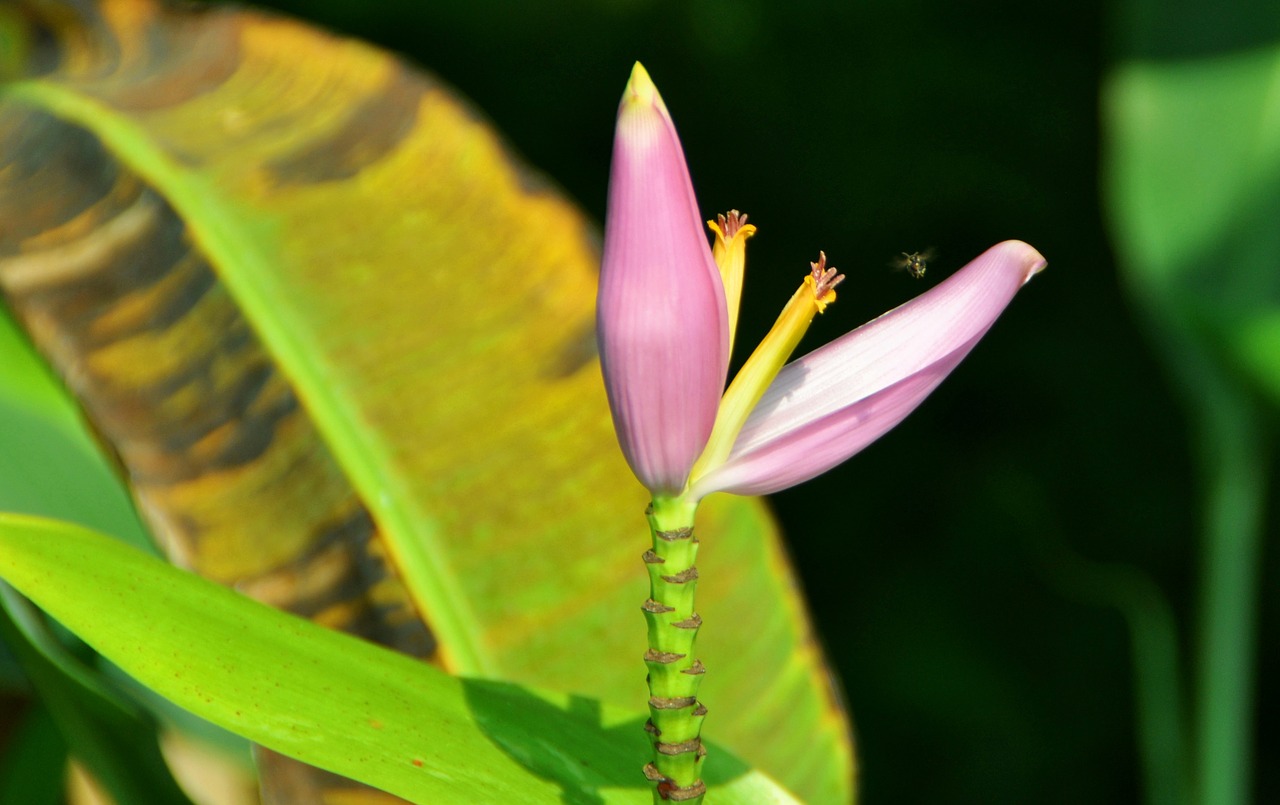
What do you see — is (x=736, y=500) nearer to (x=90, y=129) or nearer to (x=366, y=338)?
(x=366, y=338)

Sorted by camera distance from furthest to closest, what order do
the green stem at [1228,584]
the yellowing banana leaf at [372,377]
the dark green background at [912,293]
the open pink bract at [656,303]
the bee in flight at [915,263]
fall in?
the dark green background at [912,293] → the green stem at [1228,584] → the yellowing banana leaf at [372,377] → the bee in flight at [915,263] → the open pink bract at [656,303]

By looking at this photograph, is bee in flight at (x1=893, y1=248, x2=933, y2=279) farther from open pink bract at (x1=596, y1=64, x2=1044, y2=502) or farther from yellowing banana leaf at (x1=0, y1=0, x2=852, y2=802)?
yellowing banana leaf at (x1=0, y1=0, x2=852, y2=802)

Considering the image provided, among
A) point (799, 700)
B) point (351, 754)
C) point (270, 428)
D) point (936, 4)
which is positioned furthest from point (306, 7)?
point (351, 754)

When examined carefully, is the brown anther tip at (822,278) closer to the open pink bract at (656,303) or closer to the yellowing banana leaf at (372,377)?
the open pink bract at (656,303)

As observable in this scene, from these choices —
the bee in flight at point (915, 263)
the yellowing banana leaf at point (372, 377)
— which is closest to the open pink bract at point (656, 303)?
the bee in flight at point (915, 263)

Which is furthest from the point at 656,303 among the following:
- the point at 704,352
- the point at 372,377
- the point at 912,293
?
the point at 912,293

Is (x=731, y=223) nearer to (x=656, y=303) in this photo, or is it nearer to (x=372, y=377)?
(x=656, y=303)
